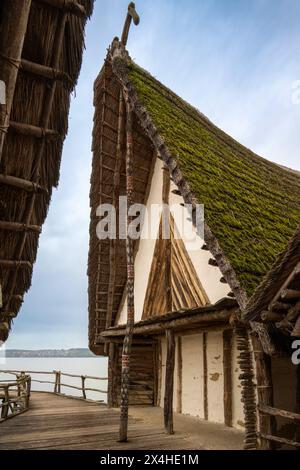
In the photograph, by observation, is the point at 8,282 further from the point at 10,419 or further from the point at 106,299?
the point at 106,299

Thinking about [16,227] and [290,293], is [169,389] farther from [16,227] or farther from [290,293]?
[16,227]

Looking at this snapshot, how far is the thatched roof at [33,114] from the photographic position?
2.73m

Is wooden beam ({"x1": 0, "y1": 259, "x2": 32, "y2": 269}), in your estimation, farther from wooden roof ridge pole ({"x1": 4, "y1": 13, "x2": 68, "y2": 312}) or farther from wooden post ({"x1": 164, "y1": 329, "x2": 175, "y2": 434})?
wooden post ({"x1": 164, "y1": 329, "x2": 175, "y2": 434})

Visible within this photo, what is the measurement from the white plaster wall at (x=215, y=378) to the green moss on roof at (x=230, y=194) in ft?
9.36

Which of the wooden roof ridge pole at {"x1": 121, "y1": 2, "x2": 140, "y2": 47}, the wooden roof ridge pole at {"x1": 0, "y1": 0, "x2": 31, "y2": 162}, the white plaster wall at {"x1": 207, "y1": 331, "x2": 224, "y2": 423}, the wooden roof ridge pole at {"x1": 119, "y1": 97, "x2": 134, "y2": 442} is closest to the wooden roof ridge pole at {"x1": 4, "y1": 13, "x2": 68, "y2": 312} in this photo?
the wooden roof ridge pole at {"x1": 0, "y1": 0, "x2": 31, "y2": 162}

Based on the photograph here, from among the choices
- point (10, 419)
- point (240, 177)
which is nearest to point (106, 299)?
point (10, 419)

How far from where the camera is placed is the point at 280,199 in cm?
980

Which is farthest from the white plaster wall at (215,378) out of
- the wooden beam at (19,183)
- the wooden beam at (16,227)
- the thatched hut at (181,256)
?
the wooden beam at (19,183)

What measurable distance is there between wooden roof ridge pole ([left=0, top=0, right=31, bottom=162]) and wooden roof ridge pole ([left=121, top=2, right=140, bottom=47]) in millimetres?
7218

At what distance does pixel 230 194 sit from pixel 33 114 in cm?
516

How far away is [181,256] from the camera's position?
9.49 metres

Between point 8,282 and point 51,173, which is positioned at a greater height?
point 51,173
